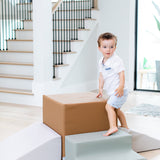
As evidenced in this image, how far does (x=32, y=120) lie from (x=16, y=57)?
1846 mm

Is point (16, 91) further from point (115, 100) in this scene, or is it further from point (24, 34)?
point (115, 100)

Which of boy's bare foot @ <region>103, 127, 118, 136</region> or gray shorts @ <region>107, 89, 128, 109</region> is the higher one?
gray shorts @ <region>107, 89, 128, 109</region>

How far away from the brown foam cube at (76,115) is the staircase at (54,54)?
2005 millimetres

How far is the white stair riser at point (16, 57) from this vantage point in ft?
16.3

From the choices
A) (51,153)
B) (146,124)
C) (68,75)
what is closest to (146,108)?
(146,124)

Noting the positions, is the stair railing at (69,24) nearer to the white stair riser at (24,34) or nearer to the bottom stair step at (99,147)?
the white stair riser at (24,34)

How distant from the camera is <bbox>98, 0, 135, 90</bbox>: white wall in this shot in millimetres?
5590

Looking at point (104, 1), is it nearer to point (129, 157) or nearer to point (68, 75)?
point (68, 75)

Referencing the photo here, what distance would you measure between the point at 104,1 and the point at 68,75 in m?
1.78

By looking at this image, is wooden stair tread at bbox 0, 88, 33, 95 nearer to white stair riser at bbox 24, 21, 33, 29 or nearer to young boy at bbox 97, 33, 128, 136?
white stair riser at bbox 24, 21, 33, 29

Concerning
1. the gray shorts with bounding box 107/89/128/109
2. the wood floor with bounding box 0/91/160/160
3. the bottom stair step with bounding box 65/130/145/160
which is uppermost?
the gray shorts with bounding box 107/89/128/109

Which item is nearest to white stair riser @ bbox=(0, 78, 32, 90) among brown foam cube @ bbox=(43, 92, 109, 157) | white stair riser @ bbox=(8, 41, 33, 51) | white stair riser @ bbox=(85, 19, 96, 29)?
white stair riser @ bbox=(8, 41, 33, 51)

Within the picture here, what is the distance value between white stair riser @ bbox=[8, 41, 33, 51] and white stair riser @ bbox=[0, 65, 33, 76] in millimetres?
470

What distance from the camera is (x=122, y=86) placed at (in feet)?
7.71
